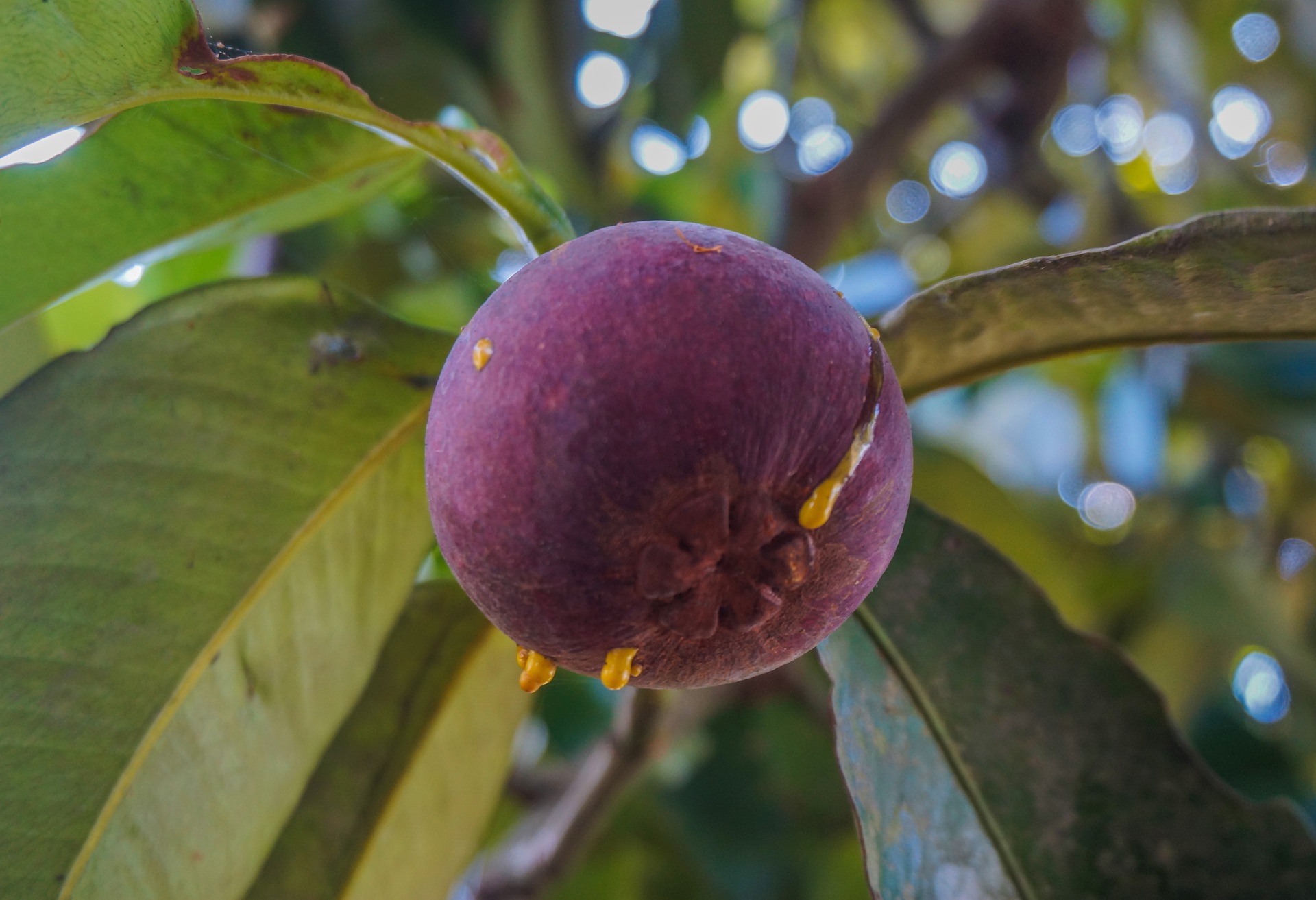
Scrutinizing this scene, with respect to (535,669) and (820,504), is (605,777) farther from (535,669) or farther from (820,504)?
(820,504)

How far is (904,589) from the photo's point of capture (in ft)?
3.37

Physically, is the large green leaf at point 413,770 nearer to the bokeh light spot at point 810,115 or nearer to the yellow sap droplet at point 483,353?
the yellow sap droplet at point 483,353

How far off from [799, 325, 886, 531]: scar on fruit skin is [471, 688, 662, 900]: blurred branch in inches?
33.3

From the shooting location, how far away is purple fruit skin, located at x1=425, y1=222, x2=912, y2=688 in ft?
2.07

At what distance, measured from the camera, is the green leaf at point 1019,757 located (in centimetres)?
94

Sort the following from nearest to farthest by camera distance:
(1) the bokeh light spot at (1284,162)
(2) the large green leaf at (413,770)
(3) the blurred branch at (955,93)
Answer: (2) the large green leaf at (413,770), (3) the blurred branch at (955,93), (1) the bokeh light spot at (1284,162)

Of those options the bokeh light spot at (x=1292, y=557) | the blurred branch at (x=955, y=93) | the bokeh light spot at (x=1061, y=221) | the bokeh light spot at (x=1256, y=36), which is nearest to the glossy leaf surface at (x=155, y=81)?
the blurred branch at (x=955, y=93)

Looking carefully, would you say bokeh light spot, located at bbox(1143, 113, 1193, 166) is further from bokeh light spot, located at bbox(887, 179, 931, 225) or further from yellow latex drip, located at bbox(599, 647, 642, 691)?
yellow latex drip, located at bbox(599, 647, 642, 691)

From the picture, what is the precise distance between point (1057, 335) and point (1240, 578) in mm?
1770

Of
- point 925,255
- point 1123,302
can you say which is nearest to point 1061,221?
point 925,255

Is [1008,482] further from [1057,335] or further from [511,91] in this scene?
[1057,335]

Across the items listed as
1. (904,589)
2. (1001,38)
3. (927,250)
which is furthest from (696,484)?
(927,250)

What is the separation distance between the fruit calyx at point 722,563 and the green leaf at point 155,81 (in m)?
0.36

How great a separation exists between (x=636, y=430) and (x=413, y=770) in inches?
29.5
